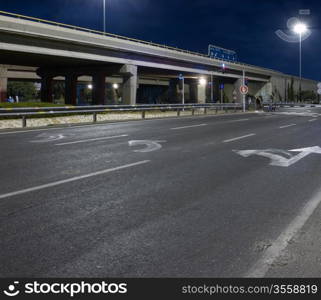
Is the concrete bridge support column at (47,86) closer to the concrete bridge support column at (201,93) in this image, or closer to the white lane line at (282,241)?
the concrete bridge support column at (201,93)

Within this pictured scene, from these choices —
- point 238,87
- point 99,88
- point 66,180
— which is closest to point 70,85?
point 99,88

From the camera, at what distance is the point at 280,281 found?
360 centimetres

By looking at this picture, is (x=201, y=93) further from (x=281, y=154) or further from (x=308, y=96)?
(x=281, y=154)

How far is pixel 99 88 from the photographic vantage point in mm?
52688

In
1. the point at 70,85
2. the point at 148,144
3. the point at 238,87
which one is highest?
the point at 238,87

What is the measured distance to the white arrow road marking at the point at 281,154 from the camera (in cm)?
977

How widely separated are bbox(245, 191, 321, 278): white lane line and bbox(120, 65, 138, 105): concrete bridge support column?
138 ft

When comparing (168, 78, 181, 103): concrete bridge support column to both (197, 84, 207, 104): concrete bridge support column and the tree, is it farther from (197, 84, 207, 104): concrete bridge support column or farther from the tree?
the tree

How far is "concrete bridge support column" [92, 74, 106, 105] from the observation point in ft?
172

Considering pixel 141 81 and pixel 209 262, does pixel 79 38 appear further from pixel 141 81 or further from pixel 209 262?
pixel 141 81
